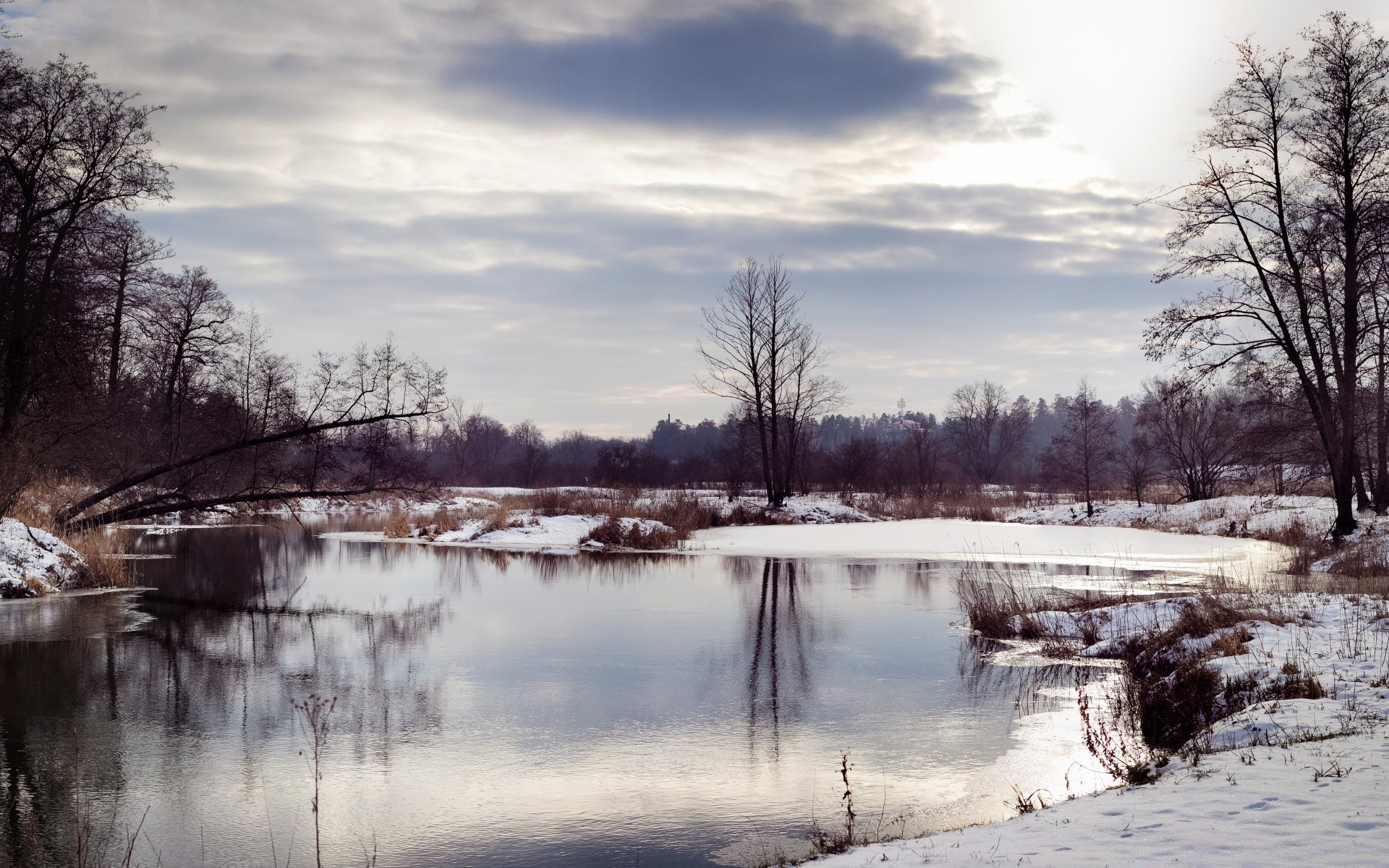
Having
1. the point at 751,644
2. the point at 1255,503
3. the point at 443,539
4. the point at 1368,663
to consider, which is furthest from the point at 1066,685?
the point at 1255,503

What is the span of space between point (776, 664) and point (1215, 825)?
6.78 meters

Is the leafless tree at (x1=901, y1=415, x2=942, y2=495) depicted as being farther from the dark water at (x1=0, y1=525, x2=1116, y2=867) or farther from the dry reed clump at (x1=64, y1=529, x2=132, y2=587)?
the dry reed clump at (x1=64, y1=529, x2=132, y2=587)

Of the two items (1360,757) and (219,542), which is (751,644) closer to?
(1360,757)

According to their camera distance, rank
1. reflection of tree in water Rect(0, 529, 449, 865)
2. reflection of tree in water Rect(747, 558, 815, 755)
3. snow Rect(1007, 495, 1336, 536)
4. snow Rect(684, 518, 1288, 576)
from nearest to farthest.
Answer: reflection of tree in water Rect(0, 529, 449, 865) → reflection of tree in water Rect(747, 558, 815, 755) → snow Rect(684, 518, 1288, 576) → snow Rect(1007, 495, 1336, 536)

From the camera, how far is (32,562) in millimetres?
17078

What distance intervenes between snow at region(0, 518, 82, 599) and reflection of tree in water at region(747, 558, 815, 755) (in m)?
12.8

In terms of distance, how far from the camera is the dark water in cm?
600

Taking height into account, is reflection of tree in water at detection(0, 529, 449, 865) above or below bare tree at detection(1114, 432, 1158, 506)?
below

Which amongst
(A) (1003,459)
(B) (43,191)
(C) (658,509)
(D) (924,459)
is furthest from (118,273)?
(A) (1003,459)

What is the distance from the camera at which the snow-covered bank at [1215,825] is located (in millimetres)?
4496

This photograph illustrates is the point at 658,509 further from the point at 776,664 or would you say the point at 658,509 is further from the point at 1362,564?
the point at 776,664

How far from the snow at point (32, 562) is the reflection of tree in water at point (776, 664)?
12.8m

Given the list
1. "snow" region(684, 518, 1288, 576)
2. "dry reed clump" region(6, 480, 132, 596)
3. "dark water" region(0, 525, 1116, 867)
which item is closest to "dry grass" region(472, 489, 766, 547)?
"snow" region(684, 518, 1288, 576)

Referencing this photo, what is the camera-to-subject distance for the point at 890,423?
651 feet
